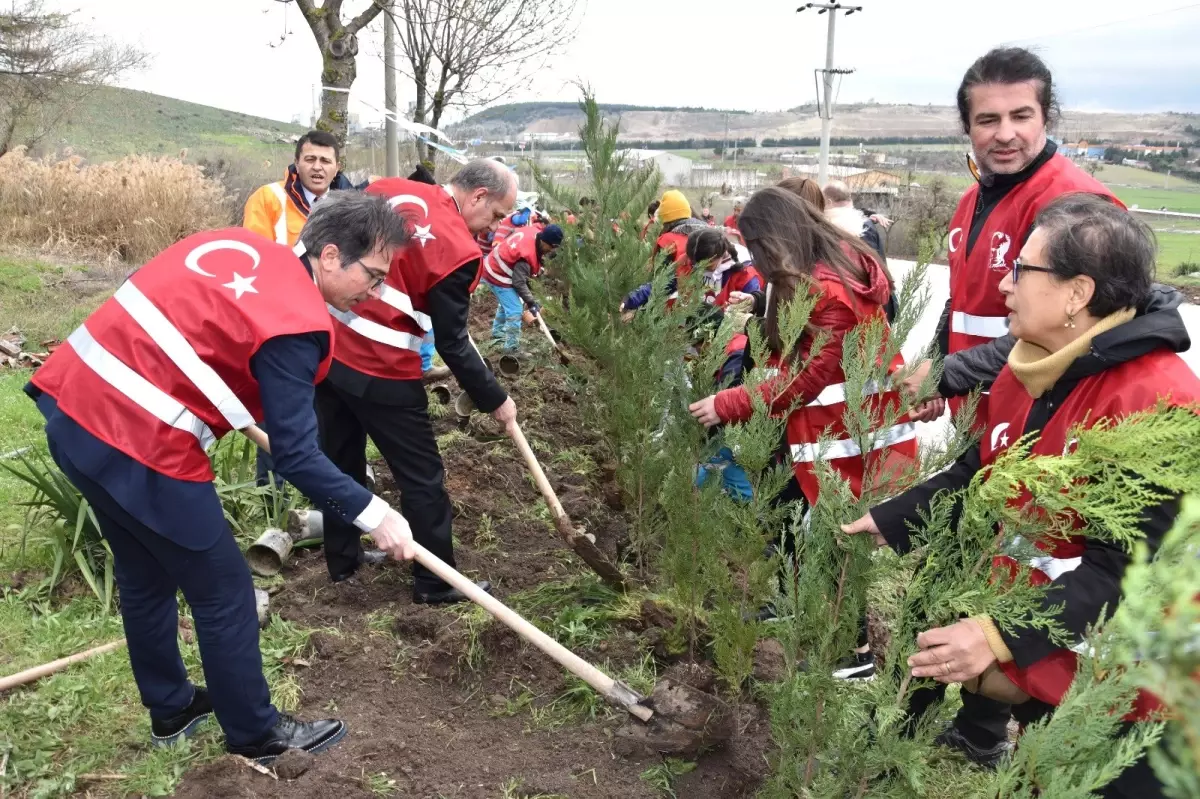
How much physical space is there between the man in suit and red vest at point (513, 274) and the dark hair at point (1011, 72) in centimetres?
545

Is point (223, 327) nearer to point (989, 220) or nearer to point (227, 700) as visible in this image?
point (227, 700)

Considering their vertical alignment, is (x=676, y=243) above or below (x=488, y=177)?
below

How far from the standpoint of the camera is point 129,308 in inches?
98.3

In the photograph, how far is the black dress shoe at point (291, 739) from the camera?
289 centimetres

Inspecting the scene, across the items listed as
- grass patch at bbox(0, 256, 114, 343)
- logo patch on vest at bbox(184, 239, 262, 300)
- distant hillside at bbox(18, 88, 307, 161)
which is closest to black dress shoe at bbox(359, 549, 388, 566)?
logo patch on vest at bbox(184, 239, 262, 300)

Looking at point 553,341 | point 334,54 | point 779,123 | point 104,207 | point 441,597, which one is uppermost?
point 779,123

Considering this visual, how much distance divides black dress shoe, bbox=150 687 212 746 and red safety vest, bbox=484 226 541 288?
5.74m

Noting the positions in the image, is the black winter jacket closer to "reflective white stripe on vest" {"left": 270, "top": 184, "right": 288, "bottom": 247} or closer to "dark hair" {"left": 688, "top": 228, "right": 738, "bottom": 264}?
"dark hair" {"left": 688, "top": 228, "right": 738, "bottom": 264}

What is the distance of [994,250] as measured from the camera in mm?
2902

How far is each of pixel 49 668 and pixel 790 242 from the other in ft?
10.7

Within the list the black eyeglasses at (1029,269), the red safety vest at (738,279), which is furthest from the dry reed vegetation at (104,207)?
the black eyeglasses at (1029,269)

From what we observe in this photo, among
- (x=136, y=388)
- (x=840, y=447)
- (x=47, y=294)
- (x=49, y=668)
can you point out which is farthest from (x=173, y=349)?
(x=47, y=294)

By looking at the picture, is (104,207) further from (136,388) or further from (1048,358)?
(1048,358)

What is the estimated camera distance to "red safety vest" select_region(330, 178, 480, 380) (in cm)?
371
